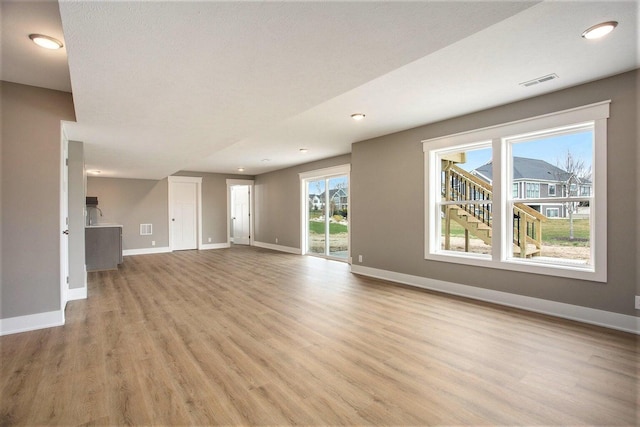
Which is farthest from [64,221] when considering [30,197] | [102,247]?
[102,247]

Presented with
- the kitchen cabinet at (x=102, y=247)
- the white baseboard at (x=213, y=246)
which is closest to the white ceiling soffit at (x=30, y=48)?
the kitchen cabinet at (x=102, y=247)

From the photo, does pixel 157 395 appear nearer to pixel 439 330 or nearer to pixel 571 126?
pixel 439 330

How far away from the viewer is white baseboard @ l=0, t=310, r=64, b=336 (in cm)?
300

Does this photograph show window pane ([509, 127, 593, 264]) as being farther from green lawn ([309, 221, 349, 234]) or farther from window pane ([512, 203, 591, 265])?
green lawn ([309, 221, 349, 234])

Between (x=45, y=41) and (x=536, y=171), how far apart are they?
190 inches

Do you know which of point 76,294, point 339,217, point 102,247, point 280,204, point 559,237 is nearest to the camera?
point 559,237

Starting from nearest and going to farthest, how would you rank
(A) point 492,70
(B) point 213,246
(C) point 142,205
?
(A) point 492,70
(C) point 142,205
(B) point 213,246

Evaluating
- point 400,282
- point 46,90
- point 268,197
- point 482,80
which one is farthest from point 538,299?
point 268,197

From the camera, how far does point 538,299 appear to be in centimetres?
353

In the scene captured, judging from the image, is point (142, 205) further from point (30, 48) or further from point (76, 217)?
point (30, 48)

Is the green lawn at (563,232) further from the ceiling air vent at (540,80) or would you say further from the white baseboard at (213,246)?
the white baseboard at (213,246)

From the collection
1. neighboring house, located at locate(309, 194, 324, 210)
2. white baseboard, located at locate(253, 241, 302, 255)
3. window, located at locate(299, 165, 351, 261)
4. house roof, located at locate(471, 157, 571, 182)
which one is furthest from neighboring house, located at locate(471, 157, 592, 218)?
white baseboard, located at locate(253, 241, 302, 255)

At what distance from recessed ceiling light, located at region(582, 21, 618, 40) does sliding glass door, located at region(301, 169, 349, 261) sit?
194 inches

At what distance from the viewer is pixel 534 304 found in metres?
3.56
